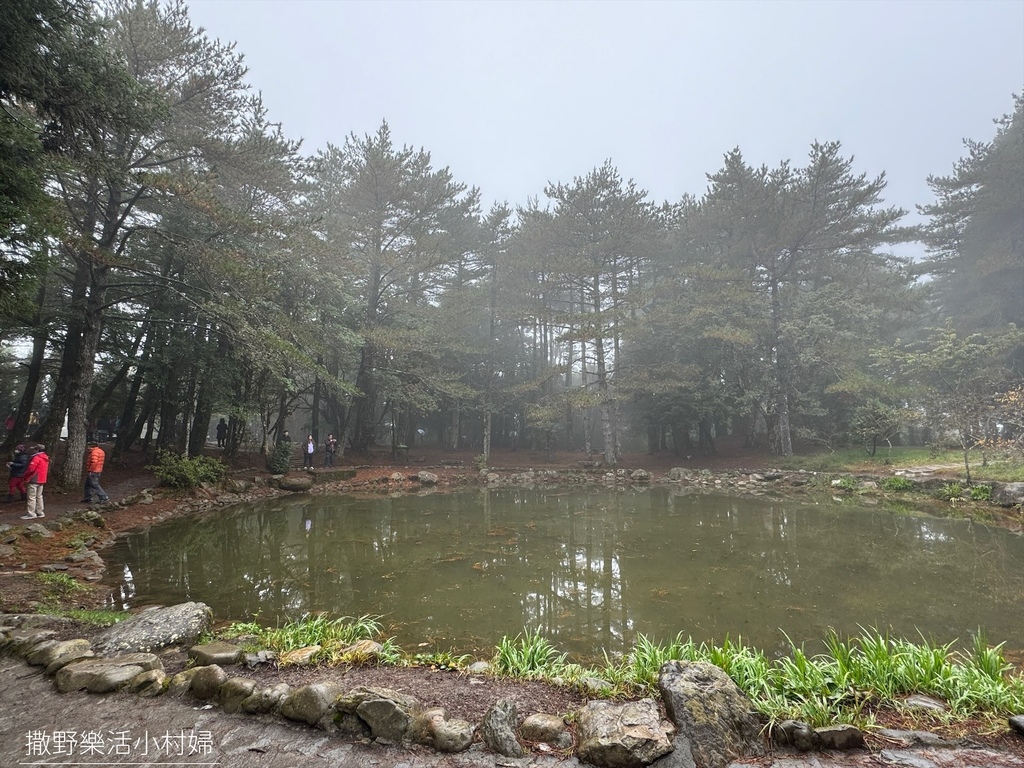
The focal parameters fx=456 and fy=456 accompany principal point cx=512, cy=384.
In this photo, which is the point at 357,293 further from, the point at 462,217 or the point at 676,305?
the point at 676,305

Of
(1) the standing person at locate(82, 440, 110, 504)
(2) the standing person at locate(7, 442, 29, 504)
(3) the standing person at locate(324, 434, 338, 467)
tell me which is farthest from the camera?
(3) the standing person at locate(324, 434, 338, 467)

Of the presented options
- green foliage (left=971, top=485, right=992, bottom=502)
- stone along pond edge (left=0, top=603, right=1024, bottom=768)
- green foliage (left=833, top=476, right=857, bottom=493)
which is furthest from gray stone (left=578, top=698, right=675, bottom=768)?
green foliage (left=833, top=476, right=857, bottom=493)

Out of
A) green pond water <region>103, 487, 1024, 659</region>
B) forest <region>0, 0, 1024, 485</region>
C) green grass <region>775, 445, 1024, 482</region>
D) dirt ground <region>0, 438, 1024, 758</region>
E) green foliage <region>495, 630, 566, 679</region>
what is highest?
forest <region>0, 0, 1024, 485</region>

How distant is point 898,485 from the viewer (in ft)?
45.2

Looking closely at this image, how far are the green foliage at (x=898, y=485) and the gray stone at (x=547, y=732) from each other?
15756 mm

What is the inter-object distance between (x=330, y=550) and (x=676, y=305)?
18.7m

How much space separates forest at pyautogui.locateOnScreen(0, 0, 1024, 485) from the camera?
1141 centimetres

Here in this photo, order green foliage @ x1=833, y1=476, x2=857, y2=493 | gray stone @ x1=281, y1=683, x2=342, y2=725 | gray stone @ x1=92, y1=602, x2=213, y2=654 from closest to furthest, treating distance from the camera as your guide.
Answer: gray stone @ x1=281, y1=683, x2=342, y2=725 < gray stone @ x1=92, y1=602, x2=213, y2=654 < green foliage @ x1=833, y1=476, x2=857, y2=493

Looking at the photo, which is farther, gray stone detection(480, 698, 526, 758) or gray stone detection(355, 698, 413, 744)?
gray stone detection(355, 698, 413, 744)

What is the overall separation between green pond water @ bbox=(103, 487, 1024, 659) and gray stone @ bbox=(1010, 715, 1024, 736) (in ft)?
6.52

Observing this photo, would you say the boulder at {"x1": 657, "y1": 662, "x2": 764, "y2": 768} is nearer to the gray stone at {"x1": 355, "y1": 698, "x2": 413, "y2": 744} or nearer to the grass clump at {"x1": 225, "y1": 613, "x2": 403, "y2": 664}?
the gray stone at {"x1": 355, "y1": 698, "x2": 413, "y2": 744}

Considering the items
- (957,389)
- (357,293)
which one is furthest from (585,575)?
(357,293)

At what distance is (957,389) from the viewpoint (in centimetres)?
1538

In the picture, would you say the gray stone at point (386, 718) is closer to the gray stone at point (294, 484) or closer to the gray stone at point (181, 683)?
the gray stone at point (181, 683)
